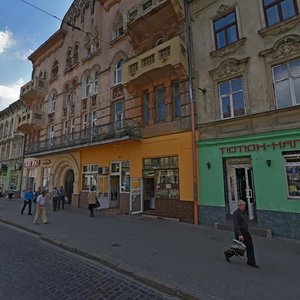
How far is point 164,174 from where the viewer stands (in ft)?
39.5

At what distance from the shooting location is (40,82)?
2227cm

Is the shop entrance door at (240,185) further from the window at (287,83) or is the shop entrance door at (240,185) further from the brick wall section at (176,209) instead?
the window at (287,83)

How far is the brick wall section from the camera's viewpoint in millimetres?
10448

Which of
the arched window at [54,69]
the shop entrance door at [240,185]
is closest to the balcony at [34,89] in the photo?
the arched window at [54,69]

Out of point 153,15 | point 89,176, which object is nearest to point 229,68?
point 153,15

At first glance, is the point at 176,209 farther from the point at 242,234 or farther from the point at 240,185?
the point at 242,234

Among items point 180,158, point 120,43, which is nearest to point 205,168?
point 180,158

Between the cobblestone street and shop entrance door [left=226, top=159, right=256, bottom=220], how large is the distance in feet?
22.2

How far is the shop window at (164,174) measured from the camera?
1149cm

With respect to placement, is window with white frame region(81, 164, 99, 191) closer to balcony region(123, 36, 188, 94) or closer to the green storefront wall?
balcony region(123, 36, 188, 94)

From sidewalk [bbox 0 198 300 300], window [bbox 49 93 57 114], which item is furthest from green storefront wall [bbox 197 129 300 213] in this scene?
window [bbox 49 93 57 114]

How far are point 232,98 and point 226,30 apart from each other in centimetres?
372

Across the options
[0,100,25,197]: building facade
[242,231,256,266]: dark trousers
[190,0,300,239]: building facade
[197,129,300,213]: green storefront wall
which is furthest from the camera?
[0,100,25,197]: building facade

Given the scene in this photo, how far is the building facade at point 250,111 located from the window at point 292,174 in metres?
0.03
